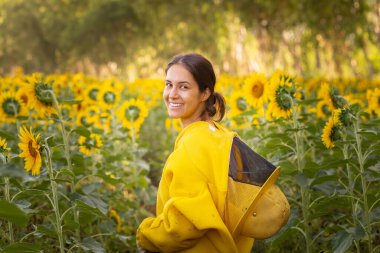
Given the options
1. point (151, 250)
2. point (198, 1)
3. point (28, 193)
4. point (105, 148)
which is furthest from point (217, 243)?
point (198, 1)

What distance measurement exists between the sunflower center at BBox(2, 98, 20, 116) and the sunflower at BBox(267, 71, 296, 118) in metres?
1.55

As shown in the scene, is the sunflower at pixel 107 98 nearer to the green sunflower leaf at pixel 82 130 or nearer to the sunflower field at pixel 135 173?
the sunflower field at pixel 135 173

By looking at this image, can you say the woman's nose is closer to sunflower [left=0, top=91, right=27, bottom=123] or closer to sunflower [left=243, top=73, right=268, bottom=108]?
sunflower [left=243, top=73, right=268, bottom=108]

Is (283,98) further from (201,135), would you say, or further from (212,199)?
(212,199)

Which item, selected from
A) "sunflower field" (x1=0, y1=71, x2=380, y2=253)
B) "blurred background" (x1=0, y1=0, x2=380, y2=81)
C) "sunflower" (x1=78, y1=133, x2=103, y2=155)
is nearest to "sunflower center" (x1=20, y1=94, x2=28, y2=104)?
"sunflower field" (x1=0, y1=71, x2=380, y2=253)

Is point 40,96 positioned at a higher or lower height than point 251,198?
higher

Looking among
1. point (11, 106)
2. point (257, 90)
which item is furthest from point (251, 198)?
point (11, 106)

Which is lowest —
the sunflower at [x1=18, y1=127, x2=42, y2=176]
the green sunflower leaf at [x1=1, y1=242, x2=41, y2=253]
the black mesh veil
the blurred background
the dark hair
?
the green sunflower leaf at [x1=1, y1=242, x2=41, y2=253]

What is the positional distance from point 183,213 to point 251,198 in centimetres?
26

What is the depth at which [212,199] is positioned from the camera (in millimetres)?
2094

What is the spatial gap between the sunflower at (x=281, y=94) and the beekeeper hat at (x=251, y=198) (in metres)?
0.93

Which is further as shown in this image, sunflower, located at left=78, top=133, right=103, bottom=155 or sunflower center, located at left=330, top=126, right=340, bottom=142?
sunflower, located at left=78, top=133, right=103, bottom=155

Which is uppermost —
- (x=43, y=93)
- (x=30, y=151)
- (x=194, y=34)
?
(x=194, y=34)

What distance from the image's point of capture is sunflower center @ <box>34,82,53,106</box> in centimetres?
308
